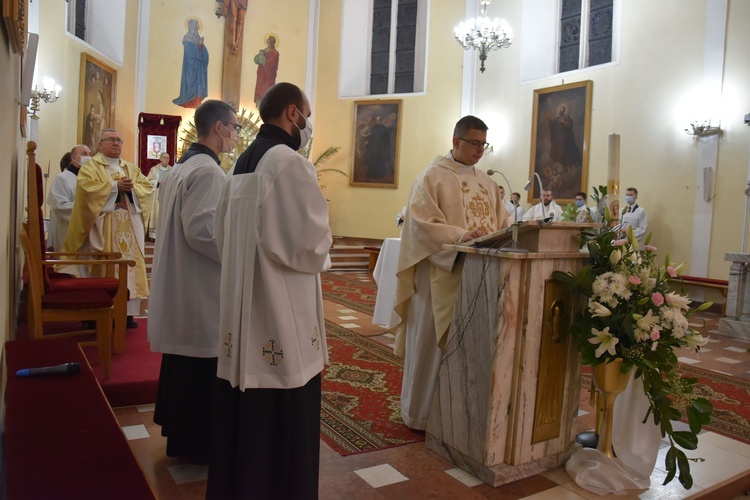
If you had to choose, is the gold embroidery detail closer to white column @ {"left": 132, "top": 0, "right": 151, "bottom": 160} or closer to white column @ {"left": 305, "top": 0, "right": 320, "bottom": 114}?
white column @ {"left": 132, "top": 0, "right": 151, "bottom": 160}

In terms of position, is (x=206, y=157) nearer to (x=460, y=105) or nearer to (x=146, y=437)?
(x=146, y=437)

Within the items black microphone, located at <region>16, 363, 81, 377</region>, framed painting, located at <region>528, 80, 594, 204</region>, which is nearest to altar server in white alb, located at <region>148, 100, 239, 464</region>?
black microphone, located at <region>16, 363, 81, 377</region>

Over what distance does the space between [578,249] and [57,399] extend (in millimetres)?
2351

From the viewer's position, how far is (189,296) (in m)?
2.79

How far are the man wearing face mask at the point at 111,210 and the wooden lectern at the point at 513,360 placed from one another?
3.63m

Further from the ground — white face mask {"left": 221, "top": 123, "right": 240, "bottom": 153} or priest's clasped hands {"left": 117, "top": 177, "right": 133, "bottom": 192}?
white face mask {"left": 221, "top": 123, "right": 240, "bottom": 153}

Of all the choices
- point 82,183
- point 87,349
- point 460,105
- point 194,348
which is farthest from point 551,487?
point 460,105

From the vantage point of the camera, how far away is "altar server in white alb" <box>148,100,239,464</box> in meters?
2.72

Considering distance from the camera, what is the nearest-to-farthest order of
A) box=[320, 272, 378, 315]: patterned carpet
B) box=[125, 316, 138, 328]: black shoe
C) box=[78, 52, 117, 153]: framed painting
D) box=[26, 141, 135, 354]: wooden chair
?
1. box=[26, 141, 135, 354]: wooden chair
2. box=[125, 316, 138, 328]: black shoe
3. box=[320, 272, 378, 315]: patterned carpet
4. box=[78, 52, 117, 153]: framed painting

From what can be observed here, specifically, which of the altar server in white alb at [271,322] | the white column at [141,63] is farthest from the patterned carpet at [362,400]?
the white column at [141,63]

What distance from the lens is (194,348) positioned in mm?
2719

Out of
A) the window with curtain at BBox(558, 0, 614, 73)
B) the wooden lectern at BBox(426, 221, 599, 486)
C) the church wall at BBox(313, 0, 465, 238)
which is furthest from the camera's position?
the church wall at BBox(313, 0, 465, 238)

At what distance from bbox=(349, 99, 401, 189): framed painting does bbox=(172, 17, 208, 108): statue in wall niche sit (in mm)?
3899

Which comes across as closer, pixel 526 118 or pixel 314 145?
pixel 526 118
